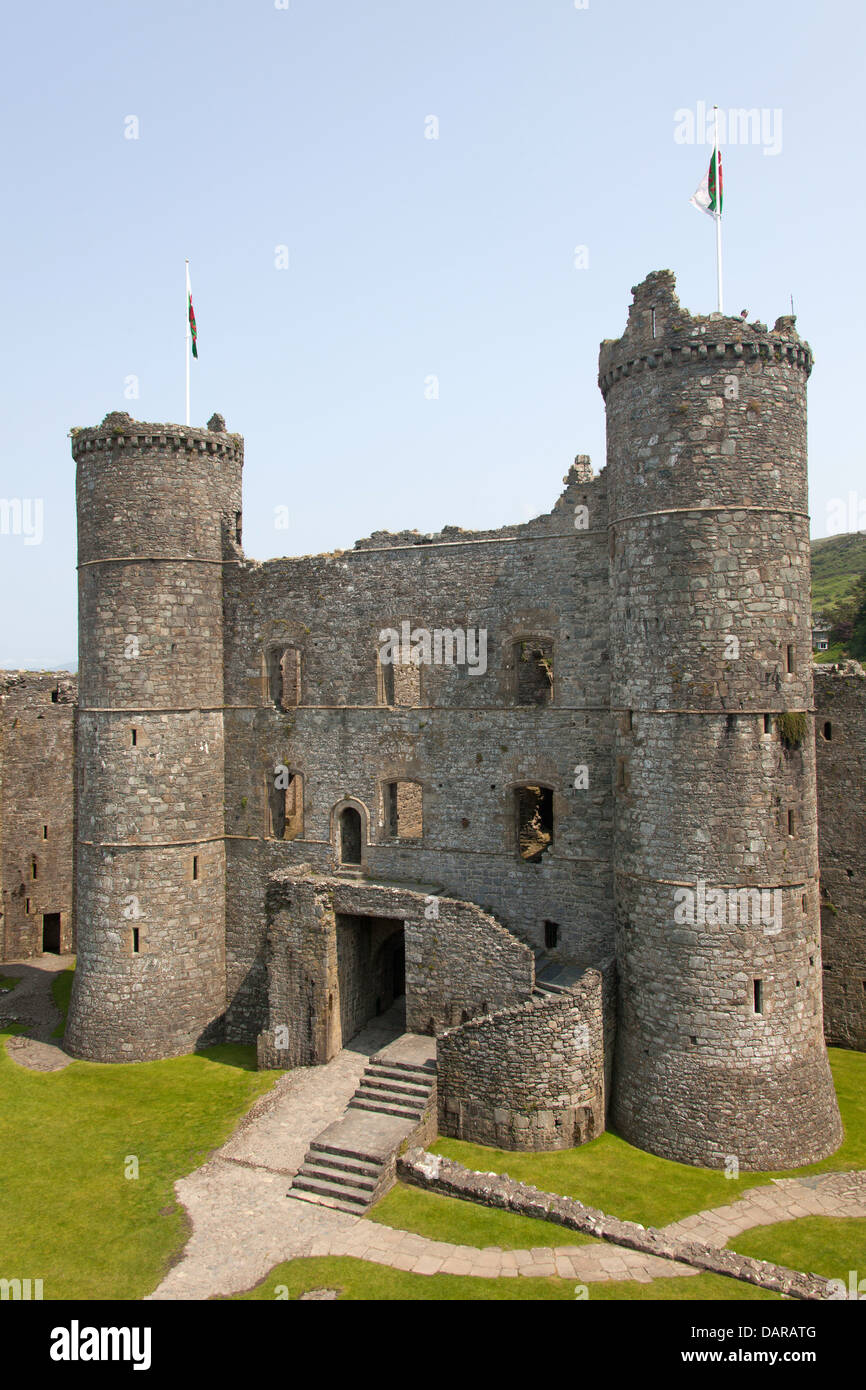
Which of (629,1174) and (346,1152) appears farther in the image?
(346,1152)

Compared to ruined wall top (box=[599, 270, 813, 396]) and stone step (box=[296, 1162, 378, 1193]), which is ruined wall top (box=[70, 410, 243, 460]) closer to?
ruined wall top (box=[599, 270, 813, 396])

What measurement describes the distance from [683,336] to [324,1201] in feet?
53.2

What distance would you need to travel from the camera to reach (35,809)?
30422 millimetres

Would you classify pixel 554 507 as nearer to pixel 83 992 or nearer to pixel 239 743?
pixel 239 743

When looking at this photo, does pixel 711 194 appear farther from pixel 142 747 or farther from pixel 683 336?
pixel 142 747

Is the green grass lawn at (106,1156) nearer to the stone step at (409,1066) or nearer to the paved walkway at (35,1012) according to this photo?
the paved walkway at (35,1012)

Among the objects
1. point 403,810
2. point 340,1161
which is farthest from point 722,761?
point 403,810

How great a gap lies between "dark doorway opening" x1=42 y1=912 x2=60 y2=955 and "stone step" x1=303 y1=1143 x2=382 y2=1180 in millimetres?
18076

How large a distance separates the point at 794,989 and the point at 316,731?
39.3 feet

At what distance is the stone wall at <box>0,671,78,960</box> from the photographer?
30078 mm

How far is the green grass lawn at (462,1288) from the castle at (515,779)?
356 cm

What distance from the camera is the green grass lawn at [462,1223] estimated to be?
46.6 feet

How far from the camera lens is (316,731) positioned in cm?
2289

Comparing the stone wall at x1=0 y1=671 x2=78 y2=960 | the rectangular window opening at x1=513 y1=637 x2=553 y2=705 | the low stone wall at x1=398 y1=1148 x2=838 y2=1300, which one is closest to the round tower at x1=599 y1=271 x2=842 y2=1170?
the low stone wall at x1=398 y1=1148 x2=838 y2=1300
